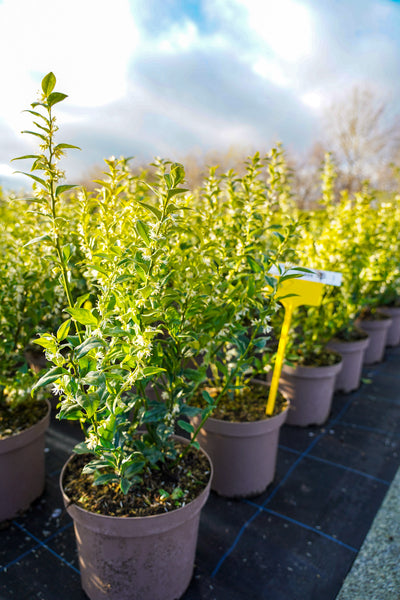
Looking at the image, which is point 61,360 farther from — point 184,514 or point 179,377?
point 184,514

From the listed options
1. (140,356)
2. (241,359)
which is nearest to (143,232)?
(140,356)

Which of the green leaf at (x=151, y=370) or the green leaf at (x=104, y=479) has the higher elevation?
the green leaf at (x=151, y=370)

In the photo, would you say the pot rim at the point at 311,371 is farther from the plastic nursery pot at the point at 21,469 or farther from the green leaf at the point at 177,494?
the plastic nursery pot at the point at 21,469

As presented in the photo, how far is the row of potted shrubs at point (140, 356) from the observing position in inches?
47.0

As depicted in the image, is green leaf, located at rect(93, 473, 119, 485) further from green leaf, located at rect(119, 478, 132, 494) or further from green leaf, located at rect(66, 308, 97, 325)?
green leaf, located at rect(66, 308, 97, 325)

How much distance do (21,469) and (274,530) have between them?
1231mm

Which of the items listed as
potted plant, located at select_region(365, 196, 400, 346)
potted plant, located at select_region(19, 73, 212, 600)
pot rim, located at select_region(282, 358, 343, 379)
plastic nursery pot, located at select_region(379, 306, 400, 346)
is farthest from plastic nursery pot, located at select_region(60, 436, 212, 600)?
plastic nursery pot, located at select_region(379, 306, 400, 346)

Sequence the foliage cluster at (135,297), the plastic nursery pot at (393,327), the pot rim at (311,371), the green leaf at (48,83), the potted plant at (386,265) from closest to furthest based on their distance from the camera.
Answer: the green leaf at (48,83) < the foliage cluster at (135,297) < the pot rim at (311,371) < the potted plant at (386,265) < the plastic nursery pot at (393,327)

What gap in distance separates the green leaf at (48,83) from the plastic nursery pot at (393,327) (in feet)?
15.0

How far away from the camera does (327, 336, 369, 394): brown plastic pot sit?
10.8ft

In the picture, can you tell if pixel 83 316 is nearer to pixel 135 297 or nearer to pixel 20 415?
pixel 135 297

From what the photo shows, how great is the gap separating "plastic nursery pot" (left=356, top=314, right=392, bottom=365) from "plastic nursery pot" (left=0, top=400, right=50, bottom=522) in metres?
3.28

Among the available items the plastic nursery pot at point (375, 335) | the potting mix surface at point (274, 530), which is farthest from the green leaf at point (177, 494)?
the plastic nursery pot at point (375, 335)

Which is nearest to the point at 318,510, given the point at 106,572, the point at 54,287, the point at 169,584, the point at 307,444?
the point at 307,444
